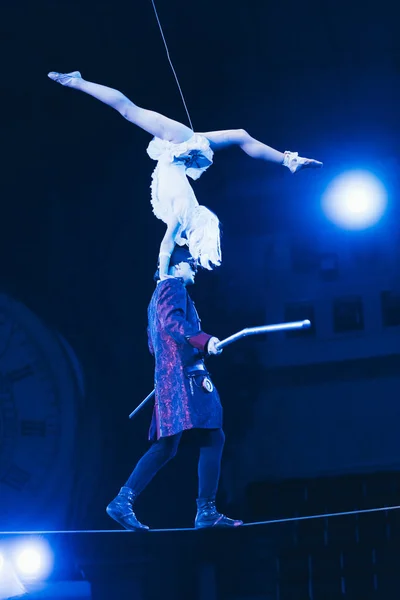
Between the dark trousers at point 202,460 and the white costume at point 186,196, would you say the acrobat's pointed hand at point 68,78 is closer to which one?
the white costume at point 186,196

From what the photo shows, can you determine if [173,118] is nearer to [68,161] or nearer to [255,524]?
[68,161]

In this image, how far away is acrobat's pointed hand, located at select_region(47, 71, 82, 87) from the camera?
2604mm

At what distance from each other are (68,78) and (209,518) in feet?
3.96

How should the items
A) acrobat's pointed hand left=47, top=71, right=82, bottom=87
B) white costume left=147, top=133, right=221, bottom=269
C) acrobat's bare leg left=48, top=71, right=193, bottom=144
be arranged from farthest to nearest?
acrobat's pointed hand left=47, top=71, right=82, bottom=87
acrobat's bare leg left=48, top=71, right=193, bottom=144
white costume left=147, top=133, right=221, bottom=269

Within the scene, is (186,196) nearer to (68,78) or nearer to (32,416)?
(68,78)

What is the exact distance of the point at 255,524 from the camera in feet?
7.63

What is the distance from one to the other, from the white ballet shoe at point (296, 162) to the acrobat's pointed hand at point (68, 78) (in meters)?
0.61

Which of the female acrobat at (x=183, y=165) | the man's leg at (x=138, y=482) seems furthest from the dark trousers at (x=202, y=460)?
the female acrobat at (x=183, y=165)

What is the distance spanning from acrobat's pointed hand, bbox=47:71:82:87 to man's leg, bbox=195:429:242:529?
1001 millimetres

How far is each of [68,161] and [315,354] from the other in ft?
3.01

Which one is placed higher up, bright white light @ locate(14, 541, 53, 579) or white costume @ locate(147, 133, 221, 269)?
white costume @ locate(147, 133, 221, 269)

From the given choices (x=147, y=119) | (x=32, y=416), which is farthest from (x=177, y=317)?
(x=32, y=416)

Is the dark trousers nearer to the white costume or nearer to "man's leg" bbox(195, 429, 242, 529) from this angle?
"man's leg" bbox(195, 429, 242, 529)

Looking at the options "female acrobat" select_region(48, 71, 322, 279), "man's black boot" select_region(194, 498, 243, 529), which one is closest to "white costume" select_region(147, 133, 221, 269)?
"female acrobat" select_region(48, 71, 322, 279)
